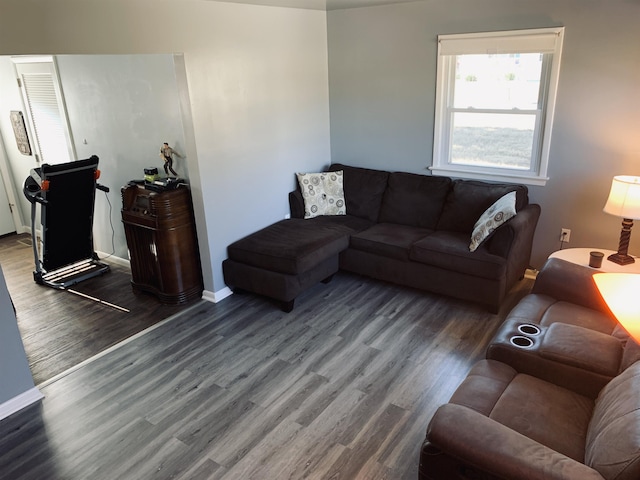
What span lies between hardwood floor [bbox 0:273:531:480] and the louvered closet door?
246 centimetres

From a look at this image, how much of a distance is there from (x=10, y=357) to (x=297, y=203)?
270cm

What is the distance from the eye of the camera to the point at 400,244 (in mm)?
4066

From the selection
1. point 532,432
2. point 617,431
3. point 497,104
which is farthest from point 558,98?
point 617,431

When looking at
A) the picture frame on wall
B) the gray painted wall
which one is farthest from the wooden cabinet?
the picture frame on wall

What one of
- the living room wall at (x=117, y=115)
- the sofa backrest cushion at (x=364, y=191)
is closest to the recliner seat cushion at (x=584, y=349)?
the sofa backrest cushion at (x=364, y=191)

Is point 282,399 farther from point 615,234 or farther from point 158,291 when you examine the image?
point 615,234

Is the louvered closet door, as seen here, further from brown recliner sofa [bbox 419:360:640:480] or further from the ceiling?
brown recliner sofa [bbox 419:360:640:480]

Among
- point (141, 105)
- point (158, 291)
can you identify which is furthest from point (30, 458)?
point (141, 105)

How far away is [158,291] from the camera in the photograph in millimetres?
4133

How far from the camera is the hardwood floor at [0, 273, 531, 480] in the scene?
2.47m

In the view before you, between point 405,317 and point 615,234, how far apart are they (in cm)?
181

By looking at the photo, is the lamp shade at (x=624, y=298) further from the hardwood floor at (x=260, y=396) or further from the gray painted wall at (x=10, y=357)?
the gray painted wall at (x=10, y=357)

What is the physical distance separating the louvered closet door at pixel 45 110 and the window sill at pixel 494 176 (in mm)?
3665

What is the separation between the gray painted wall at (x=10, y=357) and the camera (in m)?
2.76
